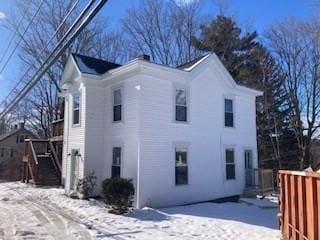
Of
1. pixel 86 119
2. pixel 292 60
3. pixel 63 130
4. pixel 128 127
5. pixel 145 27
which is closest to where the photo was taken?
pixel 128 127

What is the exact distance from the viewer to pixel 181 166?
15016 millimetres

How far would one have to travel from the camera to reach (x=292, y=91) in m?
27.5

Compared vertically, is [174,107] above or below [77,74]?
below

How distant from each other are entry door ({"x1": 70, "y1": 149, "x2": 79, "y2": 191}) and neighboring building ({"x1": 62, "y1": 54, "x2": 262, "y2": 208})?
0.05 metres

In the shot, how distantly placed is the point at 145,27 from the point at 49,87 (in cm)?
1069

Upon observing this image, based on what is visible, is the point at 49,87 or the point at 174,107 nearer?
the point at 174,107

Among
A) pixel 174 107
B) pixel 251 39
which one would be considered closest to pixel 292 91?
pixel 251 39

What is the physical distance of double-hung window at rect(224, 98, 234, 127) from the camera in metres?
17.7

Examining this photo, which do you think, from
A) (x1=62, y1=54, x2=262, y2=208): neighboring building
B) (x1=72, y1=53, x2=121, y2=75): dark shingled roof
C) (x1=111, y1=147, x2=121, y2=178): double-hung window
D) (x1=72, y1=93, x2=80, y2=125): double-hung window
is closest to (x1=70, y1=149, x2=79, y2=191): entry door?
(x1=62, y1=54, x2=262, y2=208): neighboring building

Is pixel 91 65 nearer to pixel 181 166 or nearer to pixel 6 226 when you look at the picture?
pixel 181 166

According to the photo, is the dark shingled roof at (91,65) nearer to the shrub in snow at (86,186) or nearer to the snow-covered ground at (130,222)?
the shrub in snow at (86,186)

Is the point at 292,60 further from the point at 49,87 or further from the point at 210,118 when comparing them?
the point at 49,87

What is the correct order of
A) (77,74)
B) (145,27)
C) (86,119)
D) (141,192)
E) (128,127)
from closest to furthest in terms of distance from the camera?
(141,192), (128,127), (86,119), (77,74), (145,27)

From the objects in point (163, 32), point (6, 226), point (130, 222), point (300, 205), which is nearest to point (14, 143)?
point (163, 32)
